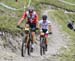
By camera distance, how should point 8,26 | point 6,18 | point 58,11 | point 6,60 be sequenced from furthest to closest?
1. point 58,11
2. point 6,18
3. point 8,26
4. point 6,60

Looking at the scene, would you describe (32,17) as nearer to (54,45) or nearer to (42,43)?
(42,43)

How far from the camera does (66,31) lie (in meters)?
24.8

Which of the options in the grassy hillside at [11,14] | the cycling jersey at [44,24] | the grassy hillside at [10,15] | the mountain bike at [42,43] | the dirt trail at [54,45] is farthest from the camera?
the grassy hillside at [11,14]

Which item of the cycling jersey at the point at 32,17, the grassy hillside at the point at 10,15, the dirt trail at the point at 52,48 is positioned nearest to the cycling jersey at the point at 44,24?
the cycling jersey at the point at 32,17

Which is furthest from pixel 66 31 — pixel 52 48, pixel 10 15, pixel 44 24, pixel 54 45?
pixel 44 24

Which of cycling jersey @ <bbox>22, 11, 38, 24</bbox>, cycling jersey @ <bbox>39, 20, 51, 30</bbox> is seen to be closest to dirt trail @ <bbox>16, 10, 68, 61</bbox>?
cycling jersey @ <bbox>39, 20, 51, 30</bbox>

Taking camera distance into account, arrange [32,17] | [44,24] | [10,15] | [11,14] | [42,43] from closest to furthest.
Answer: [32,17] → [44,24] → [42,43] → [10,15] → [11,14]

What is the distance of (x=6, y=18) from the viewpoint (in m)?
20.7

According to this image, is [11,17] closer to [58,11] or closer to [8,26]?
[8,26]

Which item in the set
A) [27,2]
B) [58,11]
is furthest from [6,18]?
[58,11]

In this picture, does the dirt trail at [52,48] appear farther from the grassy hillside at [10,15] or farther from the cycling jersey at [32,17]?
the grassy hillside at [10,15]

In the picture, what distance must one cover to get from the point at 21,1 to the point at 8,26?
9522 millimetres

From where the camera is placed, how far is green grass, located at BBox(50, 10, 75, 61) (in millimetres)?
17144

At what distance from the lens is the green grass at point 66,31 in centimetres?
1714
